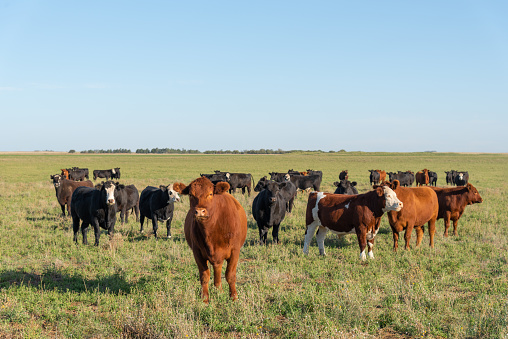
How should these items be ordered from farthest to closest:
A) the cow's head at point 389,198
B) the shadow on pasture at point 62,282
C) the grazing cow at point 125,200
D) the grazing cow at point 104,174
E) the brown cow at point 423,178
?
the grazing cow at point 104,174 < the brown cow at point 423,178 < the grazing cow at point 125,200 < the cow's head at point 389,198 < the shadow on pasture at point 62,282

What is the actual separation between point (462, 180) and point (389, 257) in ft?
77.4

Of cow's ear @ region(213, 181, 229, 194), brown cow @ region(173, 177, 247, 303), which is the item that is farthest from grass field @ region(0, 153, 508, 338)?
cow's ear @ region(213, 181, 229, 194)

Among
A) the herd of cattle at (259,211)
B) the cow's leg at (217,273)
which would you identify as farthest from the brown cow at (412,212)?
the cow's leg at (217,273)

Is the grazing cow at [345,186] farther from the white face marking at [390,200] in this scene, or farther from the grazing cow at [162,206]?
the grazing cow at [162,206]

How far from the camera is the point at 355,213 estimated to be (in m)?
8.48

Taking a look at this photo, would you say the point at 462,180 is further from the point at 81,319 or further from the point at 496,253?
the point at 81,319

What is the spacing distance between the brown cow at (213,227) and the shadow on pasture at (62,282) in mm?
1803

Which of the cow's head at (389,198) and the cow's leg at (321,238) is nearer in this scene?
the cow's head at (389,198)

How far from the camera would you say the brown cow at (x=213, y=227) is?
489cm

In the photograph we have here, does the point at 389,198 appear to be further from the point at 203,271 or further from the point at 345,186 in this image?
the point at 345,186

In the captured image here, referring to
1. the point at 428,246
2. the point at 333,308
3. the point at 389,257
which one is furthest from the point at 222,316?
the point at 428,246

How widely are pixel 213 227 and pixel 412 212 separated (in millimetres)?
6024

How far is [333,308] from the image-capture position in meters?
5.32

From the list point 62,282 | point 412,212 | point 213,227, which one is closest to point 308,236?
point 412,212
